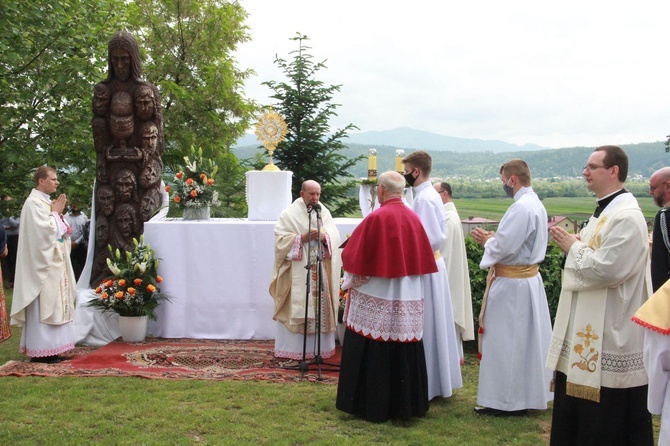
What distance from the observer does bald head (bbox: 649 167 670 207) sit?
234 inches

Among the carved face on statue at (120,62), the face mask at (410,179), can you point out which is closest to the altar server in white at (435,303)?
the face mask at (410,179)

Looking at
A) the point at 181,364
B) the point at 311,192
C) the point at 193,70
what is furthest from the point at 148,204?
the point at 193,70

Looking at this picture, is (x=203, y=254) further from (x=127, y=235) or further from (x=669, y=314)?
(x=669, y=314)

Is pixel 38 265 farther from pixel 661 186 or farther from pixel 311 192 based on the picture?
pixel 661 186

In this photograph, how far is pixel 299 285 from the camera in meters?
8.45

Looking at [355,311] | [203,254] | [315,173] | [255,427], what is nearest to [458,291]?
[355,311]

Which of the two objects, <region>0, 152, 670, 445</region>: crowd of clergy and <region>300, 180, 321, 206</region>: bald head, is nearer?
<region>0, 152, 670, 445</region>: crowd of clergy

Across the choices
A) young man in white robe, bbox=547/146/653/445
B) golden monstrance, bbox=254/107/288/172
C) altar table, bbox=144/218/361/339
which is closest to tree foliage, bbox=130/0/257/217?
golden monstrance, bbox=254/107/288/172

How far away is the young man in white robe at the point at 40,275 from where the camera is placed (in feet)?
26.9

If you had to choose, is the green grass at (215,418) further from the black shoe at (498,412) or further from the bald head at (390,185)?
the bald head at (390,185)

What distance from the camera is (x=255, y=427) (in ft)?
19.3

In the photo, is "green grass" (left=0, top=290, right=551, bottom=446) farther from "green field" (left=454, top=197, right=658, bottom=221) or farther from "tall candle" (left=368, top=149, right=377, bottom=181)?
"tall candle" (left=368, top=149, right=377, bottom=181)

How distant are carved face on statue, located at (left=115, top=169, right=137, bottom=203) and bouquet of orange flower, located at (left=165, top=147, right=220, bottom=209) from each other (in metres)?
0.52

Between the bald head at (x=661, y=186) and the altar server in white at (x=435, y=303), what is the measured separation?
72.4 inches
